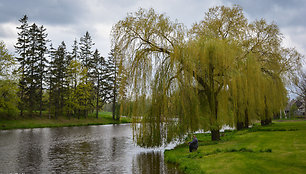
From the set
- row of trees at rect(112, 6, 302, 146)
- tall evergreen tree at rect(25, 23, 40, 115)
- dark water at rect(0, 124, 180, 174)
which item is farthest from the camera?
tall evergreen tree at rect(25, 23, 40, 115)

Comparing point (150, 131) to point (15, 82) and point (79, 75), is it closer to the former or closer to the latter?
point (15, 82)

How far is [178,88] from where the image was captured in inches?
611

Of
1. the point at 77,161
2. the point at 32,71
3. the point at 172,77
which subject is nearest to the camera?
Answer: the point at 77,161

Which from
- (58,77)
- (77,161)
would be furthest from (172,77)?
(58,77)

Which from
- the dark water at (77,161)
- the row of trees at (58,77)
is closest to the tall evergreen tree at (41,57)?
the row of trees at (58,77)

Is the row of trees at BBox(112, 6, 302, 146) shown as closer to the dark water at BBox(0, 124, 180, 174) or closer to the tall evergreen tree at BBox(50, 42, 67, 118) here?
the dark water at BBox(0, 124, 180, 174)

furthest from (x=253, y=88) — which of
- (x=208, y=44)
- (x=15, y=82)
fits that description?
(x=15, y=82)

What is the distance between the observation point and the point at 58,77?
46.5 meters

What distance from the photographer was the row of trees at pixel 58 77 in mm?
42875

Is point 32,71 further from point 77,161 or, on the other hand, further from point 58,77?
point 77,161

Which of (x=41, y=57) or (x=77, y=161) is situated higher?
(x=41, y=57)

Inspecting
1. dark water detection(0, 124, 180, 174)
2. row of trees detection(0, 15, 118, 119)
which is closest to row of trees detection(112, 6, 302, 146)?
dark water detection(0, 124, 180, 174)

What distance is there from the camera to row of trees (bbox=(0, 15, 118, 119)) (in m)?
42.9

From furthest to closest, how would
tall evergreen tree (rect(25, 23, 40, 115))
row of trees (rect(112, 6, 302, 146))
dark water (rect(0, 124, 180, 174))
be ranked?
tall evergreen tree (rect(25, 23, 40, 115)) → row of trees (rect(112, 6, 302, 146)) → dark water (rect(0, 124, 180, 174))
